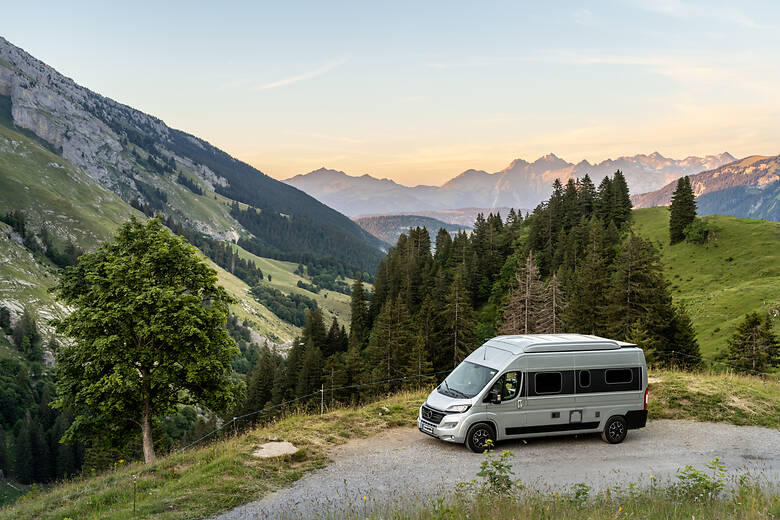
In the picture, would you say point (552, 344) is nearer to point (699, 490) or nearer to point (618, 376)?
Result: point (618, 376)

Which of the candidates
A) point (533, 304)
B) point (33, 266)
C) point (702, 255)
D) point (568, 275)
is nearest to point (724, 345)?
point (533, 304)

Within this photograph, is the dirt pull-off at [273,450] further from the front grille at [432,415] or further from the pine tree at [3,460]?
the pine tree at [3,460]

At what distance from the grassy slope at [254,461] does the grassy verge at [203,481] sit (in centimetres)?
2

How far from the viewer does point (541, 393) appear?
15.2 metres

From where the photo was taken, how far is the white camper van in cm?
1486

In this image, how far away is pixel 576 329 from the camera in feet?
193

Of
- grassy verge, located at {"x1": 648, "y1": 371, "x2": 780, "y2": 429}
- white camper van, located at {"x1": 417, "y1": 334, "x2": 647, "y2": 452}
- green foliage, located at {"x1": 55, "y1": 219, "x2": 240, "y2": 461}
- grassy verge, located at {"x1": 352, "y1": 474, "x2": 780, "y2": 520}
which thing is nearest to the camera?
grassy verge, located at {"x1": 352, "y1": 474, "x2": 780, "y2": 520}

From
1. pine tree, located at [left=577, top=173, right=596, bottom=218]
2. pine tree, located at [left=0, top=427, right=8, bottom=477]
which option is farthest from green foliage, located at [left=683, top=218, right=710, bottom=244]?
pine tree, located at [left=0, top=427, right=8, bottom=477]

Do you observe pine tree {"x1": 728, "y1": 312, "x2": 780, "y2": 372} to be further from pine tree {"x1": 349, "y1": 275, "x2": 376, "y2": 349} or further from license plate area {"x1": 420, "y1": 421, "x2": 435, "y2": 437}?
pine tree {"x1": 349, "y1": 275, "x2": 376, "y2": 349}

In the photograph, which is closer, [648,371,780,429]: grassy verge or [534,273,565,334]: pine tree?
[648,371,780,429]: grassy verge

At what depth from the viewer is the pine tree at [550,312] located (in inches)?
2376

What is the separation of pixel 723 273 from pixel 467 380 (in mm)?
81632

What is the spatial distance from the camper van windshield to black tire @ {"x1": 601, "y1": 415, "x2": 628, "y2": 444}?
14.6 ft

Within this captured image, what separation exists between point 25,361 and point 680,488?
618 feet
